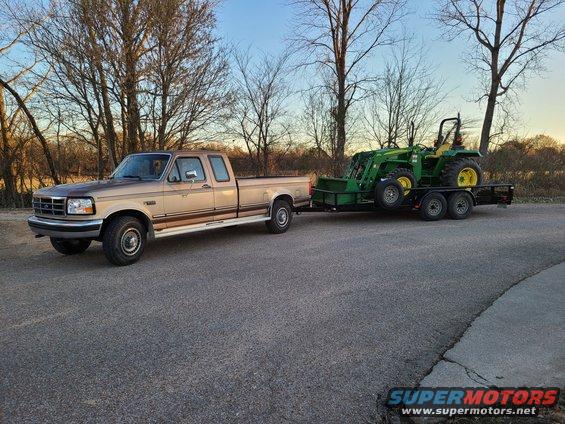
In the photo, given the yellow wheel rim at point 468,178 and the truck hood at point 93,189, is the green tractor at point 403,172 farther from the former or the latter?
the truck hood at point 93,189

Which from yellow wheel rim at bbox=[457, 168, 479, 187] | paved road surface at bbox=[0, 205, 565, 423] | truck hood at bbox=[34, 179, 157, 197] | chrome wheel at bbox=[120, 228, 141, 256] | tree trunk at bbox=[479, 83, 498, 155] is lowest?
paved road surface at bbox=[0, 205, 565, 423]

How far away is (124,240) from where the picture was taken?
7043mm

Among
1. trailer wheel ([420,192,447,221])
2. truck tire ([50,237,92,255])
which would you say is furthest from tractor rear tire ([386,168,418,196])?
truck tire ([50,237,92,255])

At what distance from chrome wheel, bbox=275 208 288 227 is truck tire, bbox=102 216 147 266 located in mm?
3608

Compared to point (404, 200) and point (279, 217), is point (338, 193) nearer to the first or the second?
point (404, 200)

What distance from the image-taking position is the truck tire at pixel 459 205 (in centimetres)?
1196

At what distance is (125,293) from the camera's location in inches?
220

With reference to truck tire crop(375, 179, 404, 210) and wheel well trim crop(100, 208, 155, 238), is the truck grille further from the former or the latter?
truck tire crop(375, 179, 404, 210)

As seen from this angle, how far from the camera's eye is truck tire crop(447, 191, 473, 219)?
1196 cm

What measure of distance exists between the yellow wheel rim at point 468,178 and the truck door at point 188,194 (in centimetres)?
789

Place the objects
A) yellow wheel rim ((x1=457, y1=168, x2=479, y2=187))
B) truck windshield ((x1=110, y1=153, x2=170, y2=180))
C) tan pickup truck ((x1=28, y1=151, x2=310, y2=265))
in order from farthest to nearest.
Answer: yellow wheel rim ((x1=457, y1=168, x2=479, y2=187)), truck windshield ((x1=110, y1=153, x2=170, y2=180)), tan pickup truck ((x1=28, y1=151, x2=310, y2=265))

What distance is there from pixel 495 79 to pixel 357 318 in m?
20.8

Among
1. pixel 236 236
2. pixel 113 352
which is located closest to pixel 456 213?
pixel 236 236

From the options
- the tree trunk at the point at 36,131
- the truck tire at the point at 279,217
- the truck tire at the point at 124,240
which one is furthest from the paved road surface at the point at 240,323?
the tree trunk at the point at 36,131
